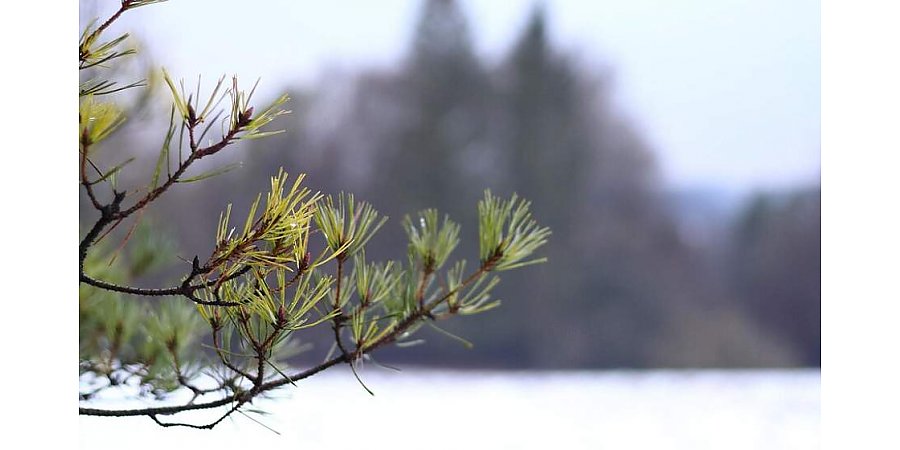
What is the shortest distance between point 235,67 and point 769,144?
2571mm

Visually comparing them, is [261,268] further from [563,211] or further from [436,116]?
[563,211]

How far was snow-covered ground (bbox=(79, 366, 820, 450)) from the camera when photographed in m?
2.36

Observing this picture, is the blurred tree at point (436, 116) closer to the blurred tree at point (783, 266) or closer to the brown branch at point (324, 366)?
the blurred tree at point (783, 266)

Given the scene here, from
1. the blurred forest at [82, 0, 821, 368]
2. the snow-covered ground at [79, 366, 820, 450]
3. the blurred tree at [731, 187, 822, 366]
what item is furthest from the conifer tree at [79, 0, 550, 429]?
the blurred tree at [731, 187, 822, 366]

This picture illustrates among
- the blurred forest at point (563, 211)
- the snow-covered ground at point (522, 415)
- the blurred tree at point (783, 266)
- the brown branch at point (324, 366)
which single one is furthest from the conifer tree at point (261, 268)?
the blurred tree at point (783, 266)

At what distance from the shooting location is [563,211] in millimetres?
3982

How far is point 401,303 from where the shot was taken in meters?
0.69

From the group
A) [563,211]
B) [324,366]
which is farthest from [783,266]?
[324,366]

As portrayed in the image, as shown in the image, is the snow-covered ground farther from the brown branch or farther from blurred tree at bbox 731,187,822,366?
the brown branch

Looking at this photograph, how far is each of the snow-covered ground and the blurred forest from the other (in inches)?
6.4

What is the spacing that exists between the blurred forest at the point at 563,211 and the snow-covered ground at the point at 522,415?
0.16m

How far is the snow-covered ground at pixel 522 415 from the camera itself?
2359mm

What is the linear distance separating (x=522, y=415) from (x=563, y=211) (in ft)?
4.33
